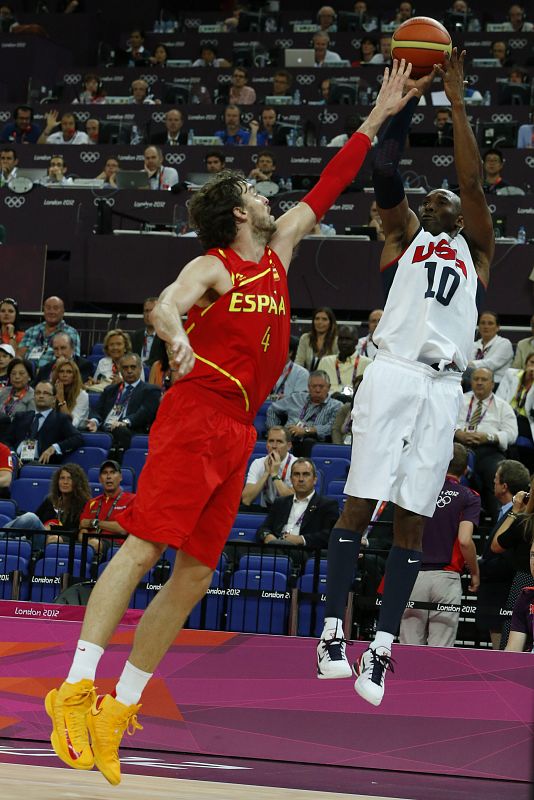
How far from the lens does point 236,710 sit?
22.0ft

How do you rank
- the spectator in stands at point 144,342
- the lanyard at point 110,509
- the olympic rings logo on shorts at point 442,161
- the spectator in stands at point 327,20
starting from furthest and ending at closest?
the spectator in stands at point 327,20 → the olympic rings logo on shorts at point 442,161 → the spectator in stands at point 144,342 → the lanyard at point 110,509

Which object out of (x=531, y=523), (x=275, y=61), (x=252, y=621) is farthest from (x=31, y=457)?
(x=275, y=61)

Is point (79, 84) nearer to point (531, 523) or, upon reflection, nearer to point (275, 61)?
point (275, 61)

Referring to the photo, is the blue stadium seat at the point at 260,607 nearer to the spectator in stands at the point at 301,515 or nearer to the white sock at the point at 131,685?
the spectator in stands at the point at 301,515

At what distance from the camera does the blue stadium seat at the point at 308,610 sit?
9.00 metres

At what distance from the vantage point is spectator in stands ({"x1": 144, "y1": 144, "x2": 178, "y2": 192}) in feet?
55.2

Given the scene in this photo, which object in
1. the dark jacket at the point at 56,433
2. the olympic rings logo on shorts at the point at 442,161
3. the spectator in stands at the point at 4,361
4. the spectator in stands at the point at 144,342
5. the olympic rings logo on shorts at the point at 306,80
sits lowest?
the dark jacket at the point at 56,433

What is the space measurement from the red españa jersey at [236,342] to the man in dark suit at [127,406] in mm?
7214

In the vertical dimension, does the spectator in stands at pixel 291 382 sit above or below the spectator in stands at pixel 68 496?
above

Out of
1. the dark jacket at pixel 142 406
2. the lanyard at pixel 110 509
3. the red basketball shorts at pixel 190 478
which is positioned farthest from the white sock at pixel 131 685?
the dark jacket at pixel 142 406

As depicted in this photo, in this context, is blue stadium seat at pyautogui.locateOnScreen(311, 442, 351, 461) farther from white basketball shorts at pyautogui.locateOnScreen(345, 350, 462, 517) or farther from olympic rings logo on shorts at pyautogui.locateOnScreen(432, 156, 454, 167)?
olympic rings logo on shorts at pyautogui.locateOnScreen(432, 156, 454, 167)

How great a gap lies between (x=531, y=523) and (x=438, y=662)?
173 cm

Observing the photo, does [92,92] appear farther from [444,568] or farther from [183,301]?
[183,301]

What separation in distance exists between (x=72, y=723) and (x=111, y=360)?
357 inches
